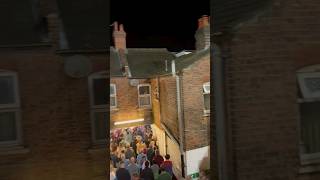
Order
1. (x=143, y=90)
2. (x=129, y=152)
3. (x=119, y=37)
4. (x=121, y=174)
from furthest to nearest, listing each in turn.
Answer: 1. (x=143, y=90)
2. (x=129, y=152)
3. (x=119, y=37)
4. (x=121, y=174)

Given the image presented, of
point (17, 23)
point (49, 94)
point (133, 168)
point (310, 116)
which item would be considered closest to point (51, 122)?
point (49, 94)

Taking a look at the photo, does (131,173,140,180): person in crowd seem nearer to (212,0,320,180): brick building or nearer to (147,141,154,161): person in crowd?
(147,141,154,161): person in crowd

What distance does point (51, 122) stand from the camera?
5.56ft

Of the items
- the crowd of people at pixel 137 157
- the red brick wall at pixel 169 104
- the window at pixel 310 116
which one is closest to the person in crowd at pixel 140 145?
the crowd of people at pixel 137 157

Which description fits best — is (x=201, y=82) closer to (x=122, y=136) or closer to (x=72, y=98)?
(x=122, y=136)

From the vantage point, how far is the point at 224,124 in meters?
1.91

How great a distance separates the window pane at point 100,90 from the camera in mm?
1747

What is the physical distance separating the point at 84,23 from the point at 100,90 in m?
0.32

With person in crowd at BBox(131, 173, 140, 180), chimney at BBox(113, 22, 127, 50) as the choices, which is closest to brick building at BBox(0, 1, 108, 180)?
chimney at BBox(113, 22, 127, 50)

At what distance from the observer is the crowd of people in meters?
2.27

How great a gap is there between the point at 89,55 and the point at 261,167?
102cm

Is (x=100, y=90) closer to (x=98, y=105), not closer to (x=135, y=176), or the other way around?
(x=98, y=105)

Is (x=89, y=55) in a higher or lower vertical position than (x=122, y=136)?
higher

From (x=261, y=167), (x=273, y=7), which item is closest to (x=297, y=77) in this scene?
(x=273, y=7)
